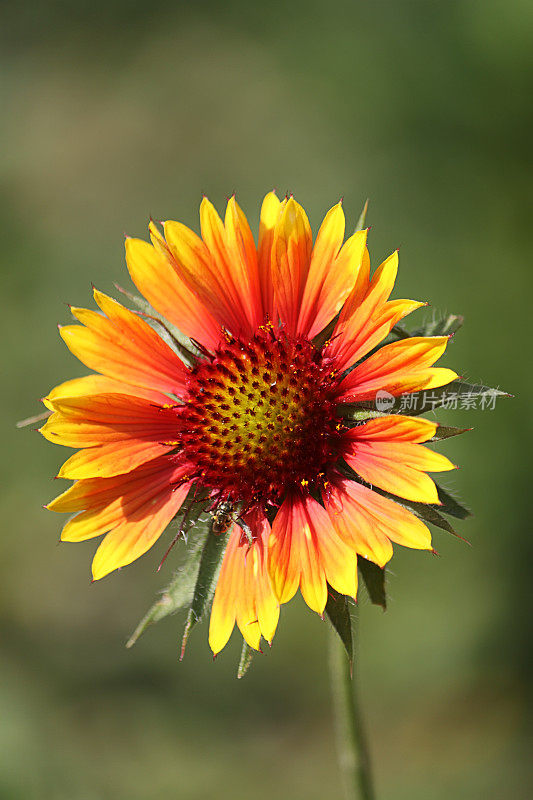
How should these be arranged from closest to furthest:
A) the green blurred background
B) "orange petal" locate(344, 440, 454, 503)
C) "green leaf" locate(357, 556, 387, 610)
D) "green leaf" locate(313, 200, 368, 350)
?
"orange petal" locate(344, 440, 454, 503) < "green leaf" locate(357, 556, 387, 610) < "green leaf" locate(313, 200, 368, 350) < the green blurred background

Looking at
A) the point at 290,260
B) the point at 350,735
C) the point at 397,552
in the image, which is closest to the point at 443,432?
the point at 290,260

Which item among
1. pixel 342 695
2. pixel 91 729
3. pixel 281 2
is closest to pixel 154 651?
pixel 91 729

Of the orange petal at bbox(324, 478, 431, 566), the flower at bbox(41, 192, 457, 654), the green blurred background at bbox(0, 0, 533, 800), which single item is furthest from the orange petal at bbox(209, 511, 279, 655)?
the green blurred background at bbox(0, 0, 533, 800)

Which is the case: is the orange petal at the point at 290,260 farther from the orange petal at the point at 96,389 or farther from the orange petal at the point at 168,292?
the orange petal at the point at 96,389

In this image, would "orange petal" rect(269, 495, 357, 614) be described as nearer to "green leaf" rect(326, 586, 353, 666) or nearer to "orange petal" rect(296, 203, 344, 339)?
"green leaf" rect(326, 586, 353, 666)

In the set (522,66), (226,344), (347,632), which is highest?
(522,66)

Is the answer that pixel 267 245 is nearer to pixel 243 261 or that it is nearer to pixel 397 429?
pixel 243 261

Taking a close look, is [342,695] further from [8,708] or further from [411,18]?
[411,18]
